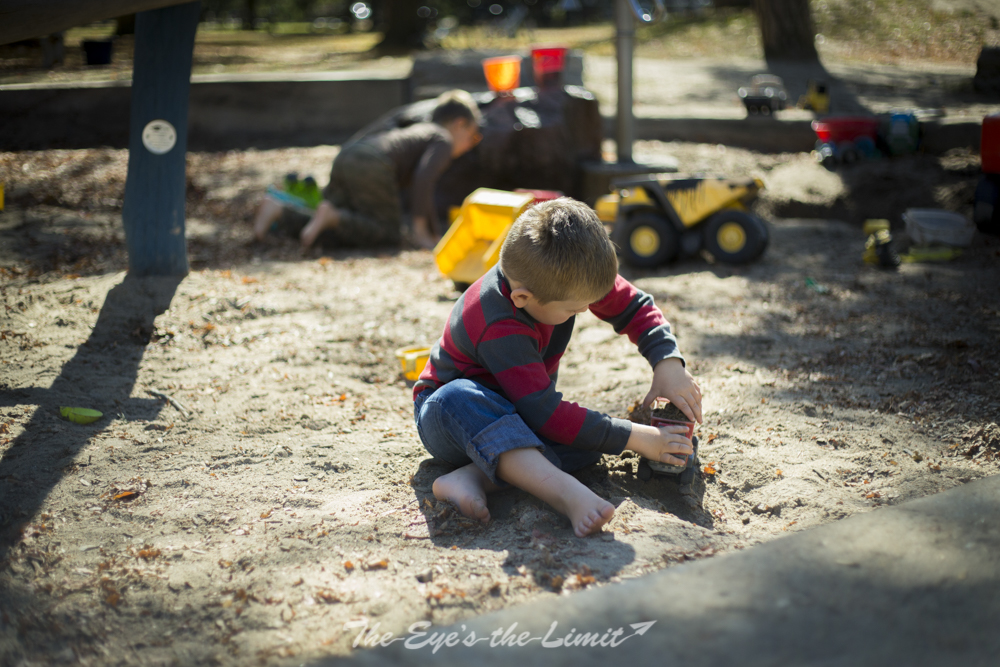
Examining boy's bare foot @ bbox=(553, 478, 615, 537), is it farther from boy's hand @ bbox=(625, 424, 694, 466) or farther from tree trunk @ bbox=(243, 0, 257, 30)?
tree trunk @ bbox=(243, 0, 257, 30)

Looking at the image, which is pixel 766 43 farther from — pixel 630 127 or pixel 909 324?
pixel 909 324

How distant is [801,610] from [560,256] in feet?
3.23

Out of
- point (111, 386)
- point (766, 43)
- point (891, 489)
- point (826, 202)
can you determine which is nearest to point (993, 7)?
point (766, 43)

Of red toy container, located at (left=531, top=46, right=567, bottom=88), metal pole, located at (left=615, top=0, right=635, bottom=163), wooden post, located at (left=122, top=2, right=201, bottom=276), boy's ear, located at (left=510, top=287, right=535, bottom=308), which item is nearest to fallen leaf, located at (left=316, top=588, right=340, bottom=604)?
boy's ear, located at (left=510, top=287, right=535, bottom=308)

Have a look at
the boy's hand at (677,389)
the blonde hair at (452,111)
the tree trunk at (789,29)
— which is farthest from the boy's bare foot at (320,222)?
the tree trunk at (789,29)

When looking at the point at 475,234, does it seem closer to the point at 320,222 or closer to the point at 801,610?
the point at 320,222

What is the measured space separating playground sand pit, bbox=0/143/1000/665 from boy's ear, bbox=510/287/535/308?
1.75 feet

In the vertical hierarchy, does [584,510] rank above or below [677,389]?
below

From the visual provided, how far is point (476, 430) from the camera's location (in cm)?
195

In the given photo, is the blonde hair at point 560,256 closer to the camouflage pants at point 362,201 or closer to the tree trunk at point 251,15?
the camouflage pants at point 362,201

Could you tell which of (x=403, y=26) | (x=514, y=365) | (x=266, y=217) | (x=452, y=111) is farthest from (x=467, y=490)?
(x=403, y=26)

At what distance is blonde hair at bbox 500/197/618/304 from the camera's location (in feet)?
6.33

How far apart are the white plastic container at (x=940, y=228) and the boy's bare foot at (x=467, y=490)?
150 inches

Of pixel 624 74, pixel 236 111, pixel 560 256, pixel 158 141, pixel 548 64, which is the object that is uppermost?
pixel 548 64
